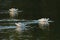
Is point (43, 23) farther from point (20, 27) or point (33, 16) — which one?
point (33, 16)

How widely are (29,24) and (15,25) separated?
1.64ft

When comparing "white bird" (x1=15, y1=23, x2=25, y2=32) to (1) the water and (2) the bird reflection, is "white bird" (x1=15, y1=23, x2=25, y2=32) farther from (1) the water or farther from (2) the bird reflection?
(2) the bird reflection

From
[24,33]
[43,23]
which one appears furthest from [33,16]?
[24,33]

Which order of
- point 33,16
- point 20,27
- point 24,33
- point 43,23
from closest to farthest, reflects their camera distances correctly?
point 24,33, point 20,27, point 43,23, point 33,16

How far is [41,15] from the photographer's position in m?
13.5

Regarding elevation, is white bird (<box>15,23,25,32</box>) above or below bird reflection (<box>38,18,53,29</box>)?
below

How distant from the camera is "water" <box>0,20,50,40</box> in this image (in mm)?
10367

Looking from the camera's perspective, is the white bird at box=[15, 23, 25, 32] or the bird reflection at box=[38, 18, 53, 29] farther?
the bird reflection at box=[38, 18, 53, 29]

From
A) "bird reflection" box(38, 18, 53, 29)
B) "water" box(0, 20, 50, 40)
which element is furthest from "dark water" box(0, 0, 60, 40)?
"bird reflection" box(38, 18, 53, 29)

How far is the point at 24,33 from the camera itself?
10.9 m

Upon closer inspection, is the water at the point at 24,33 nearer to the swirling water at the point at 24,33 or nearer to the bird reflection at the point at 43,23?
the swirling water at the point at 24,33

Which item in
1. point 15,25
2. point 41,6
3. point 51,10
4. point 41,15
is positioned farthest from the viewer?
point 41,6

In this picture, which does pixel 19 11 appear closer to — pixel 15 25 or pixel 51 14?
pixel 51 14

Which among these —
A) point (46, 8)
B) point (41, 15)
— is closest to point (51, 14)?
point (41, 15)
